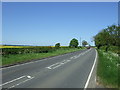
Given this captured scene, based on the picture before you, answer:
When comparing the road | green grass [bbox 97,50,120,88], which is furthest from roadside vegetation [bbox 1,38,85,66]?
green grass [bbox 97,50,120,88]

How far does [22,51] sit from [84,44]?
529 feet

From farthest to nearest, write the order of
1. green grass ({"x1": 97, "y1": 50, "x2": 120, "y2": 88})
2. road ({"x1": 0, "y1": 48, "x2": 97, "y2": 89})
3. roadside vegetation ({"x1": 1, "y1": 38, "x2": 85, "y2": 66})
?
roadside vegetation ({"x1": 1, "y1": 38, "x2": 85, "y2": 66}), road ({"x1": 0, "y1": 48, "x2": 97, "y2": 89}), green grass ({"x1": 97, "y1": 50, "x2": 120, "y2": 88})

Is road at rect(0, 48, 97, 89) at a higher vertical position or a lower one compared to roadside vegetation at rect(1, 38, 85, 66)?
lower

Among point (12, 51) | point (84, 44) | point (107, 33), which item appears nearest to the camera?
point (12, 51)

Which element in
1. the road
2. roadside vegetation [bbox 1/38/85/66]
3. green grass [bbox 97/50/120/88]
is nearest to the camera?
green grass [bbox 97/50/120/88]

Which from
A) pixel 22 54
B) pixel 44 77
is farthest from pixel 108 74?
pixel 22 54

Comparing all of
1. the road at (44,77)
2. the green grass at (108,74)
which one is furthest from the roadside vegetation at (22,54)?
the green grass at (108,74)

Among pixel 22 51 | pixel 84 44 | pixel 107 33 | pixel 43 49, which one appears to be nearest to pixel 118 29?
pixel 107 33

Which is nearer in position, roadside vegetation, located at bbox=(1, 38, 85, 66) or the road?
the road

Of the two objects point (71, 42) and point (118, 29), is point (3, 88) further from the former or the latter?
point (71, 42)

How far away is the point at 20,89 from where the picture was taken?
893 centimetres

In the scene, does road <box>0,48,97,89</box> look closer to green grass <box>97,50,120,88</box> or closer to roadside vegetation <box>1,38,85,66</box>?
green grass <box>97,50,120,88</box>

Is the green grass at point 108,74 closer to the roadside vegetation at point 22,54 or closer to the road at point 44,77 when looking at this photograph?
the road at point 44,77

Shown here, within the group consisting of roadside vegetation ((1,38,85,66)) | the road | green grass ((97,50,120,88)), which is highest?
roadside vegetation ((1,38,85,66))
